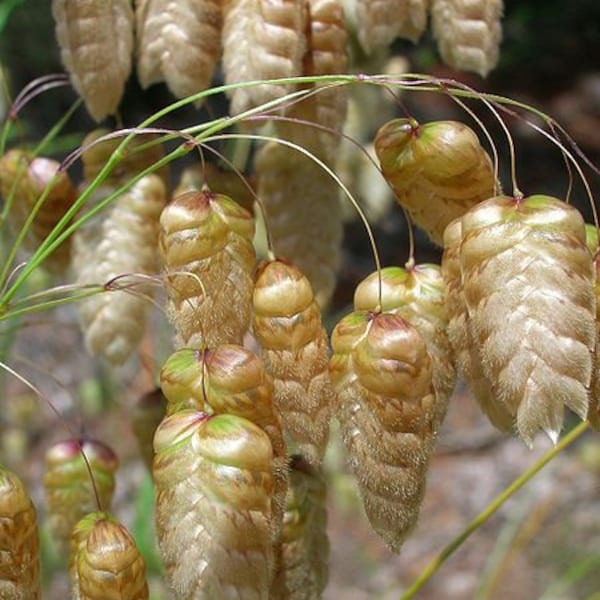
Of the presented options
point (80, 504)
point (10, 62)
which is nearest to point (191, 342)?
point (80, 504)

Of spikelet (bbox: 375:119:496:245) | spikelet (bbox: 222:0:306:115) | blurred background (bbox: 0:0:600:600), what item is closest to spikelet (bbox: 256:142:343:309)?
spikelet (bbox: 222:0:306:115)

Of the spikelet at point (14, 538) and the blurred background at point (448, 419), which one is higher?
the spikelet at point (14, 538)

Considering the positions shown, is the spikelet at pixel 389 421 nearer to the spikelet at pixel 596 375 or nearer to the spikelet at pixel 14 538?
the spikelet at pixel 596 375

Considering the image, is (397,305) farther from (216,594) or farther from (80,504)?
(80,504)

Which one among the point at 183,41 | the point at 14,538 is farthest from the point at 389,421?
the point at 183,41

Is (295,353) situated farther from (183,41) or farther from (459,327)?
(183,41)

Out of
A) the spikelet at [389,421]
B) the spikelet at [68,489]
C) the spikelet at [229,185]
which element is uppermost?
the spikelet at [389,421]

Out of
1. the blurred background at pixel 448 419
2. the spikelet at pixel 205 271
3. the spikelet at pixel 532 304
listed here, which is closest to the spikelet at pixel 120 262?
the spikelet at pixel 205 271
